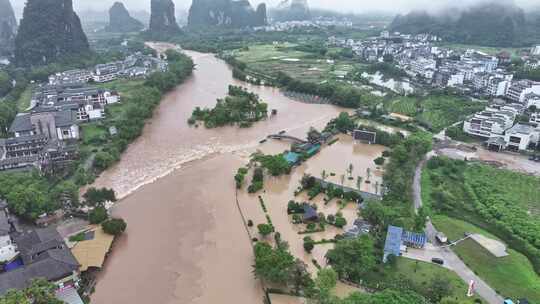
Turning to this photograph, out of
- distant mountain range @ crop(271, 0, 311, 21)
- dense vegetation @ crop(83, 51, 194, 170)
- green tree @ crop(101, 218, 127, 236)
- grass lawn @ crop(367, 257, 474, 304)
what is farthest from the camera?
distant mountain range @ crop(271, 0, 311, 21)

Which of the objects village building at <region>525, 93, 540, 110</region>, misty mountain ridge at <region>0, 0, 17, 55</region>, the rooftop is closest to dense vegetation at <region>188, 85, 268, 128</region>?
the rooftop

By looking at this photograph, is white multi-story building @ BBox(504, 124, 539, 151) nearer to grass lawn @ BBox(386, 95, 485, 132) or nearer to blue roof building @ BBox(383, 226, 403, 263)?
grass lawn @ BBox(386, 95, 485, 132)

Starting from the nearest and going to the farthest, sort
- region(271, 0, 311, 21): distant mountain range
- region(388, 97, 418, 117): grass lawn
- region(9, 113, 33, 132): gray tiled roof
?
region(9, 113, 33, 132): gray tiled roof
region(388, 97, 418, 117): grass lawn
region(271, 0, 311, 21): distant mountain range

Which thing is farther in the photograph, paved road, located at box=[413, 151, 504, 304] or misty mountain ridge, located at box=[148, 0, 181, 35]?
misty mountain ridge, located at box=[148, 0, 181, 35]

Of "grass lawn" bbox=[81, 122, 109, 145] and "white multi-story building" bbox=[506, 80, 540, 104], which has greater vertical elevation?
"white multi-story building" bbox=[506, 80, 540, 104]

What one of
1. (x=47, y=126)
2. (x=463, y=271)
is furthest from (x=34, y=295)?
(x=47, y=126)

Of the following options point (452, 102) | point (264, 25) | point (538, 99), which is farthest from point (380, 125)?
point (264, 25)

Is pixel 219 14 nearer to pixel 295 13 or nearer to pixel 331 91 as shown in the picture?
pixel 295 13

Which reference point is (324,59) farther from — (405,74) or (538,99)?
(538,99)
